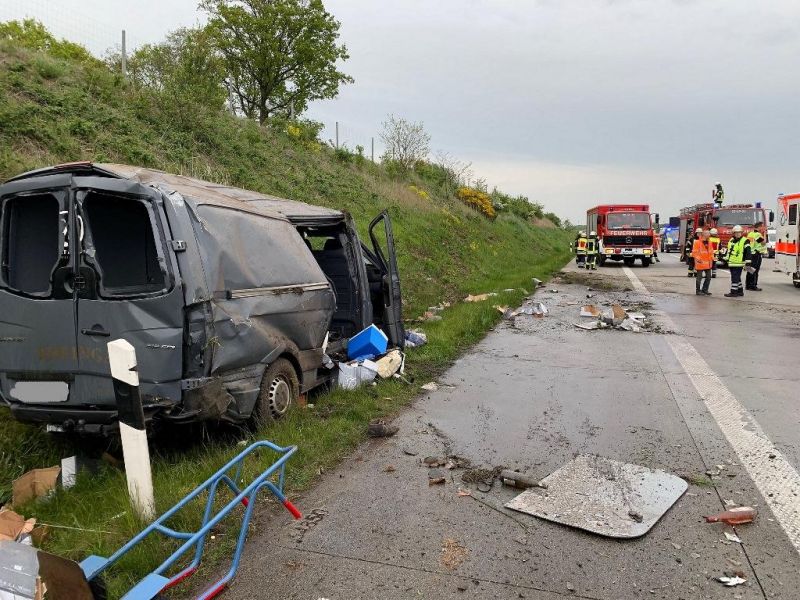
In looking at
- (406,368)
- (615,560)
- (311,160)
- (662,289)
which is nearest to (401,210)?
(311,160)

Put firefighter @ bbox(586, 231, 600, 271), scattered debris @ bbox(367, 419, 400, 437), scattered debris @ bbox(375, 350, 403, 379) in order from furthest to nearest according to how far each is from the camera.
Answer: firefighter @ bbox(586, 231, 600, 271)
scattered debris @ bbox(375, 350, 403, 379)
scattered debris @ bbox(367, 419, 400, 437)

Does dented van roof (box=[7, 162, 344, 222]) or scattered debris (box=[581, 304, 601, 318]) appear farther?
scattered debris (box=[581, 304, 601, 318])

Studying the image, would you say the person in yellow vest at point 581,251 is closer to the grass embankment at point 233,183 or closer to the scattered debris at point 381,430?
the grass embankment at point 233,183

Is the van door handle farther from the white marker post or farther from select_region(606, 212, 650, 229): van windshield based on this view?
select_region(606, 212, 650, 229): van windshield

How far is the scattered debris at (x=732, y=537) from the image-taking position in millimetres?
3299

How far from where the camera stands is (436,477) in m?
4.18

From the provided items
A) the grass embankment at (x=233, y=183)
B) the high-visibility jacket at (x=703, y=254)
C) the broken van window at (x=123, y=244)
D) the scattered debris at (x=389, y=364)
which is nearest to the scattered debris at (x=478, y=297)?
the grass embankment at (x=233, y=183)

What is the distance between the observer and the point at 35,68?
10805 mm

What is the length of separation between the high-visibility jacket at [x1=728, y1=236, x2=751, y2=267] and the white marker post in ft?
49.5

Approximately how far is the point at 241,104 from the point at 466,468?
33.1 meters

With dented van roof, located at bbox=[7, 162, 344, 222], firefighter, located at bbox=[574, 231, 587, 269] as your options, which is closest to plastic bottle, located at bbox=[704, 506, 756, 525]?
dented van roof, located at bbox=[7, 162, 344, 222]

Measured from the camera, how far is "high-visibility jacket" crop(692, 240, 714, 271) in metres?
14.9

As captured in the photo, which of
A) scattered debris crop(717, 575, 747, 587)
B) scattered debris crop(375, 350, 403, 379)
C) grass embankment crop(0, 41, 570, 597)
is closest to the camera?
scattered debris crop(717, 575, 747, 587)

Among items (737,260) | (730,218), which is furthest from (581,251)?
(737,260)
